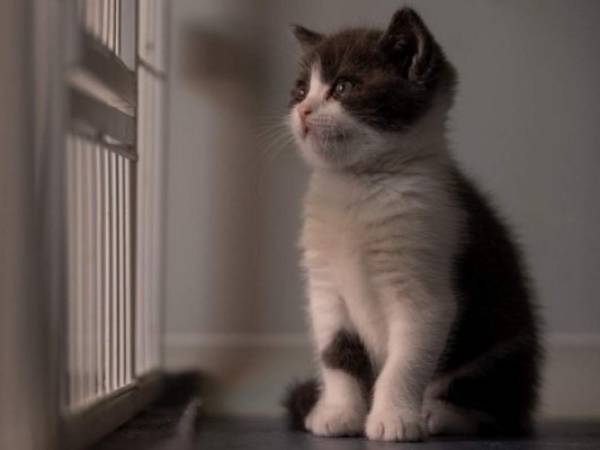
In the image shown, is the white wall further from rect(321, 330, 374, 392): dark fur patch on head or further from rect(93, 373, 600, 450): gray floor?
rect(321, 330, 374, 392): dark fur patch on head

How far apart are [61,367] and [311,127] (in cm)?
44

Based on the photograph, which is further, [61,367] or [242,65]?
[242,65]

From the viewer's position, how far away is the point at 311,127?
3.72 ft

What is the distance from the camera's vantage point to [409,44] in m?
1.14

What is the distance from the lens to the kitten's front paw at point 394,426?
105 cm

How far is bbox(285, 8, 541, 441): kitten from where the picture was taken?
111 centimetres

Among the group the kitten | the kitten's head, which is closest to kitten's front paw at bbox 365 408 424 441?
the kitten

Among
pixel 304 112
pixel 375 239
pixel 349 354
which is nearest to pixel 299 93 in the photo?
pixel 304 112

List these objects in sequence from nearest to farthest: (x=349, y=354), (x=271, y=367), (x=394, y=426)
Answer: (x=394, y=426) < (x=349, y=354) < (x=271, y=367)

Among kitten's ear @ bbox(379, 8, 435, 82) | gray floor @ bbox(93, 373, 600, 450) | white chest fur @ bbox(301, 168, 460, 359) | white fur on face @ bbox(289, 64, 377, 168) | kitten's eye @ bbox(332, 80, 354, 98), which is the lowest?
gray floor @ bbox(93, 373, 600, 450)

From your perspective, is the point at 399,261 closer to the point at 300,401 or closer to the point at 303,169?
the point at 300,401

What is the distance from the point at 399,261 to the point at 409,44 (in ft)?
0.83

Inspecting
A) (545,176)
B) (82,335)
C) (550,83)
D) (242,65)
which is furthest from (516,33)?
(82,335)

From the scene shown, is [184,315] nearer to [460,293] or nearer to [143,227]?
[143,227]
